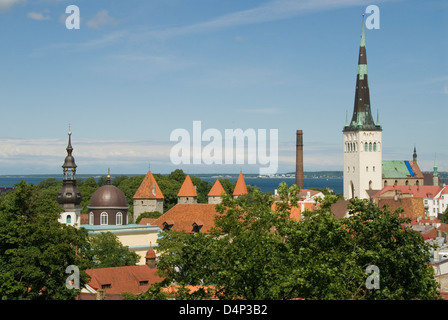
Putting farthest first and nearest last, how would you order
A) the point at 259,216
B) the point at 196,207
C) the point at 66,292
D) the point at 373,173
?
the point at 373,173 < the point at 196,207 < the point at 66,292 < the point at 259,216

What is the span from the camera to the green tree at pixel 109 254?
136 feet

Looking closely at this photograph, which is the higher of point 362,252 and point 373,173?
point 373,173

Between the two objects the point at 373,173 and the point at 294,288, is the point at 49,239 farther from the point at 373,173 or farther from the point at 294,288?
the point at 373,173

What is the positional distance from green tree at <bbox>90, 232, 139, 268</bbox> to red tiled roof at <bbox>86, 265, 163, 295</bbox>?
4.65 metres

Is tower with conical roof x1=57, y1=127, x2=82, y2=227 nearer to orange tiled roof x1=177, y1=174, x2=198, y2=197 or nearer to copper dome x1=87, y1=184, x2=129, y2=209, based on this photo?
copper dome x1=87, y1=184, x2=129, y2=209

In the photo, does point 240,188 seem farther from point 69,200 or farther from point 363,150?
point 69,200

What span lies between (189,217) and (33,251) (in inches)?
1549

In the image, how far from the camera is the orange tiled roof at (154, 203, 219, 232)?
210 feet

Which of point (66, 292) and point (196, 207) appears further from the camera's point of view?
point (196, 207)

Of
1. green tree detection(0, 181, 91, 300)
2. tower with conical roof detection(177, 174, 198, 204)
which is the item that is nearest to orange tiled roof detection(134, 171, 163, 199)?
tower with conical roof detection(177, 174, 198, 204)
